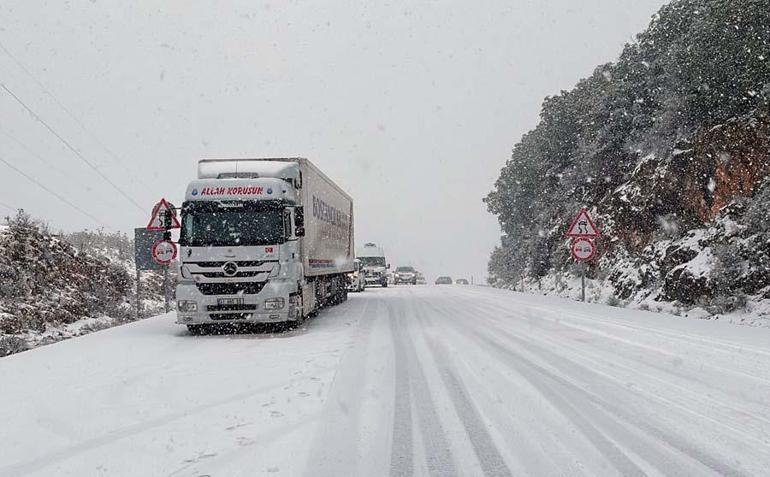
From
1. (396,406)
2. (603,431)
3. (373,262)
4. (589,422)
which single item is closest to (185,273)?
(396,406)

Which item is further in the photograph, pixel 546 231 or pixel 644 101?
pixel 546 231

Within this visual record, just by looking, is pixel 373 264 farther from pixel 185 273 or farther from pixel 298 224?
pixel 185 273

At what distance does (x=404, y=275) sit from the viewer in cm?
5022

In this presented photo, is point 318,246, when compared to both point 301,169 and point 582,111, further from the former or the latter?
point 582,111

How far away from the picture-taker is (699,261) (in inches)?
714

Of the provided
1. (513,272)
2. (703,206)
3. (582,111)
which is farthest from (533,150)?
(703,206)

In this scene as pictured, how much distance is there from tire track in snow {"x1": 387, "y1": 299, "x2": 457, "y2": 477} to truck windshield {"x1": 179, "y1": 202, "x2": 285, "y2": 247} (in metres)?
4.69

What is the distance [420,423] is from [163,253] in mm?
12934

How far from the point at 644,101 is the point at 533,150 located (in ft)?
58.2

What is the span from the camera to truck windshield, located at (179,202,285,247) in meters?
12.0

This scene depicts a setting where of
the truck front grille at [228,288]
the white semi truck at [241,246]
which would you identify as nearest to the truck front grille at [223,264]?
the white semi truck at [241,246]

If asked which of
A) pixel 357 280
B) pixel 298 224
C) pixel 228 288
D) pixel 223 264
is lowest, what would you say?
pixel 228 288

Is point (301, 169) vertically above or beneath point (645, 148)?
beneath

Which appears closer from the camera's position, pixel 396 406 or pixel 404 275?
pixel 396 406
